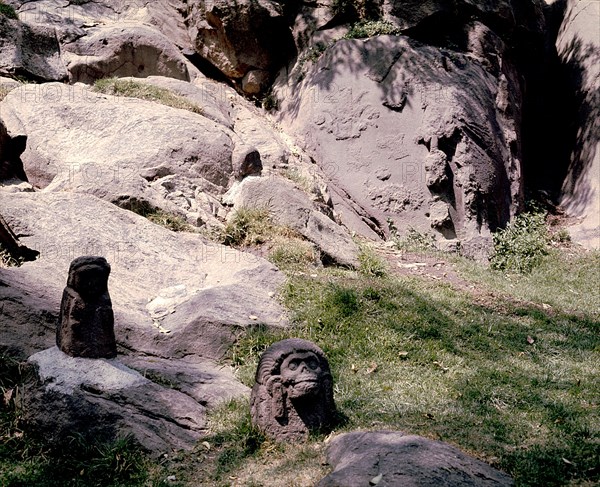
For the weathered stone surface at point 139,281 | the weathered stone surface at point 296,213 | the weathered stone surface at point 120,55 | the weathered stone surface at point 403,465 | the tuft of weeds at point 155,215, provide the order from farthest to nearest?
the weathered stone surface at point 120,55, the weathered stone surface at point 296,213, the tuft of weeds at point 155,215, the weathered stone surface at point 139,281, the weathered stone surface at point 403,465

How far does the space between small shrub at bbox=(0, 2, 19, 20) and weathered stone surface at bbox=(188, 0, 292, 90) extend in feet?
11.6

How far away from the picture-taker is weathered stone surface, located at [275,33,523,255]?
39.9 feet

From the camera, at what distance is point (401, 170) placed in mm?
12336

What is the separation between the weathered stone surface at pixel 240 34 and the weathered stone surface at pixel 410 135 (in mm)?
1531

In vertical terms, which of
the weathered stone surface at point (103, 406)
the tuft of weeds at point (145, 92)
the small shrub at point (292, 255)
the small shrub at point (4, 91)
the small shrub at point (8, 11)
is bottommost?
the small shrub at point (292, 255)

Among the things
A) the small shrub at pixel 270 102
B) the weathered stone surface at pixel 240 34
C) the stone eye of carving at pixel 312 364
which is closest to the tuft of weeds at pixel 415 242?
the small shrub at pixel 270 102

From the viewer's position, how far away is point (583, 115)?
14875 millimetres

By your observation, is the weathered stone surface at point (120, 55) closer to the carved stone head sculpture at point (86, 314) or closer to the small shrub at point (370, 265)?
the small shrub at point (370, 265)

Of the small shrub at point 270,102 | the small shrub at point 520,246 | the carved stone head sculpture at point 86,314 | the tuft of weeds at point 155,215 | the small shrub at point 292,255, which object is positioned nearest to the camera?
the carved stone head sculpture at point 86,314

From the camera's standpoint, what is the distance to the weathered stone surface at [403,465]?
4.12m

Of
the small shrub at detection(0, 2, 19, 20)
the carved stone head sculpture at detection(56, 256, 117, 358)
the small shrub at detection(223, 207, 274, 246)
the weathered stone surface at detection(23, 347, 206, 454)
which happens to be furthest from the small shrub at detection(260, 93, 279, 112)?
the weathered stone surface at detection(23, 347, 206, 454)

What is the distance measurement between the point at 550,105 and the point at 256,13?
274 inches

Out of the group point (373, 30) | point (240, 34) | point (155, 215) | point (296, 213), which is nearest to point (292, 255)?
point (296, 213)

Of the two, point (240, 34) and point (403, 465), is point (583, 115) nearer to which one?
point (240, 34)
